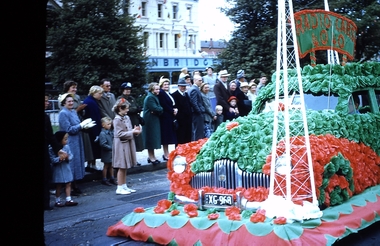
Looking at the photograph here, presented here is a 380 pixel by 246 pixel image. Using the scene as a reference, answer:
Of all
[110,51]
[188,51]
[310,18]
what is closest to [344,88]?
[310,18]

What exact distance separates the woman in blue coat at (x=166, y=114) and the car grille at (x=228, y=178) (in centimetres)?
643

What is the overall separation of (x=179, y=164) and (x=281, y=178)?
56.6 inches

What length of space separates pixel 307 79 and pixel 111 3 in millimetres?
13159

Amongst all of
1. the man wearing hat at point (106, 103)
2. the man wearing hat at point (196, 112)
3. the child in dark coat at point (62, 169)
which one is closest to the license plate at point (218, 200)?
the child in dark coat at point (62, 169)

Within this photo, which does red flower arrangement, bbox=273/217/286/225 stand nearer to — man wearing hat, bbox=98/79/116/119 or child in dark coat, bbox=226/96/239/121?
man wearing hat, bbox=98/79/116/119

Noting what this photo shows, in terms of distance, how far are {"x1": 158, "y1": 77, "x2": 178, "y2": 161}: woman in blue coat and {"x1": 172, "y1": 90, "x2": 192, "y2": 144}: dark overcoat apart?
0.23 m

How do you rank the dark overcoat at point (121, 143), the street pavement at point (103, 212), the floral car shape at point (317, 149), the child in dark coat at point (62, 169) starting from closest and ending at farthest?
the floral car shape at point (317, 149)
the street pavement at point (103, 212)
the child in dark coat at point (62, 169)
the dark overcoat at point (121, 143)

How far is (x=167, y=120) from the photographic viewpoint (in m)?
12.9

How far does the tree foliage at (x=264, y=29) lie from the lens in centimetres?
2105

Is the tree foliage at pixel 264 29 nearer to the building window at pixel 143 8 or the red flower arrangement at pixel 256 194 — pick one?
the red flower arrangement at pixel 256 194

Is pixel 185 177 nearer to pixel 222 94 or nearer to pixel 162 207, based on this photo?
pixel 162 207

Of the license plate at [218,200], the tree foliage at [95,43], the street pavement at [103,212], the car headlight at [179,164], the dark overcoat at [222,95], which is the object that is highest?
the tree foliage at [95,43]

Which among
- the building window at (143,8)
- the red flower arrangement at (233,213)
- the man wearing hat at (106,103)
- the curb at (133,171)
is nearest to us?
the red flower arrangement at (233,213)

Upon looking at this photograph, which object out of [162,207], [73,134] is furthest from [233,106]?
[162,207]
